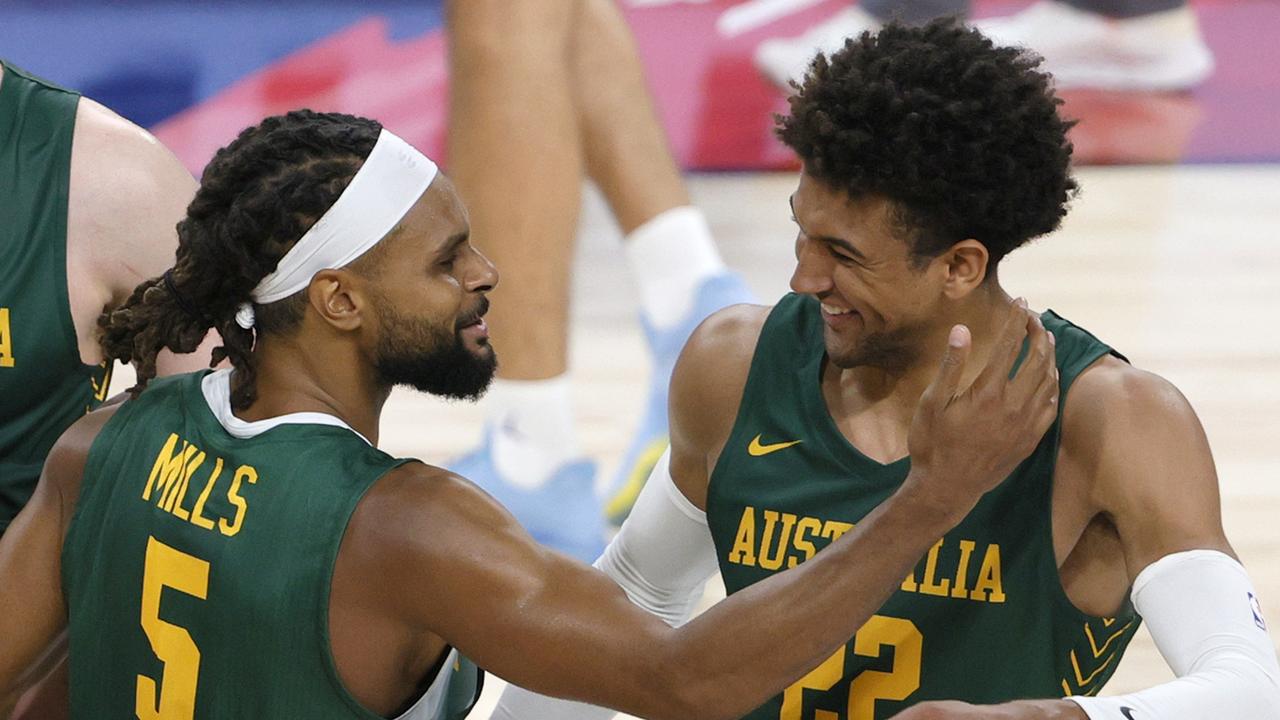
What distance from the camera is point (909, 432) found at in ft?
6.29

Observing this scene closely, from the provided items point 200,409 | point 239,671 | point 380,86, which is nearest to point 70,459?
point 200,409

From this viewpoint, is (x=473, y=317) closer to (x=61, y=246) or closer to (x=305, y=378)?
(x=305, y=378)

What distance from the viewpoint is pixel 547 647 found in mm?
1822

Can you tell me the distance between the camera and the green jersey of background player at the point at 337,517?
1.80 metres

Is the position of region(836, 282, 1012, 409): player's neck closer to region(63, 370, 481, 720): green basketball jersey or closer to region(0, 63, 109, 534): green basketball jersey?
region(63, 370, 481, 720): green basketball jersey

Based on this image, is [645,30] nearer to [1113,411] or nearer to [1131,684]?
[1131,684]

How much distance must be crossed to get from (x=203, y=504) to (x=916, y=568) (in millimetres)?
776

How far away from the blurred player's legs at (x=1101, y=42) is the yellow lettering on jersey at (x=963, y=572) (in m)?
4.86

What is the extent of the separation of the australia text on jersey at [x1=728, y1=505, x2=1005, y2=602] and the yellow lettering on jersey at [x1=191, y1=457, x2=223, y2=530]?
2.00ft

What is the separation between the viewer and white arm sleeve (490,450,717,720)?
2.32 metres

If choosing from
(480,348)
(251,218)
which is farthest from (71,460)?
(480,348)

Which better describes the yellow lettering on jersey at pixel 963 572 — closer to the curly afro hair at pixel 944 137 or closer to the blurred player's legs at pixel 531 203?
the curly afro hair at pixel 944 137

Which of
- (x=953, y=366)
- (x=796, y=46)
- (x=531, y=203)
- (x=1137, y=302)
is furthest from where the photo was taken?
(x=796, y=46)

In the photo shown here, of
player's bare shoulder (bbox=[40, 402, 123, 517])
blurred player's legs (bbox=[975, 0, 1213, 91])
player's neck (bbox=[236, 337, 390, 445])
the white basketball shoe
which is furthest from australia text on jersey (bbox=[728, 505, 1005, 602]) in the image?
blurred player's legs (bbox=[975, 0, 1213, 91])
